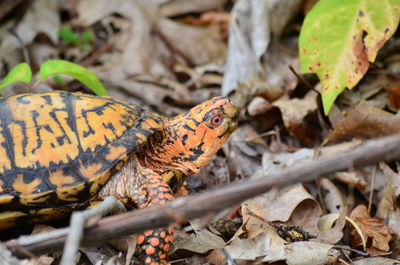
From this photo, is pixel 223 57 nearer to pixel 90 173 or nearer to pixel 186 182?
pixel 186 182

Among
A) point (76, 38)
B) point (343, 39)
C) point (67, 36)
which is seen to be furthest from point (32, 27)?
point (343, 39)

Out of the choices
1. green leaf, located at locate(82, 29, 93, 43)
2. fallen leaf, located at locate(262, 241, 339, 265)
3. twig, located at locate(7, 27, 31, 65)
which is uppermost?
twig, located at locate(7, 27, 31, 65)

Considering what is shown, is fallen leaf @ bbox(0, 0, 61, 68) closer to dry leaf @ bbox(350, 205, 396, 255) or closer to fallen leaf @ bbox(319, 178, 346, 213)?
fallen leaf @ bbox(319, 178, 346, 213)

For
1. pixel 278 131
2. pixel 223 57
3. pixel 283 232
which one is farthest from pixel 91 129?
pixel 223 57

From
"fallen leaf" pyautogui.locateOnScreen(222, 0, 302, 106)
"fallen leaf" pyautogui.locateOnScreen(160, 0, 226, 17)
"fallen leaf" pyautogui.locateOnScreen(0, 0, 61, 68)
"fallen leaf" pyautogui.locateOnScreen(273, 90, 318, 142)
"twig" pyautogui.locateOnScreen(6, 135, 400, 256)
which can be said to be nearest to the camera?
"twig" pyautogui.locateOnScreen(6, 135, 400, 256)

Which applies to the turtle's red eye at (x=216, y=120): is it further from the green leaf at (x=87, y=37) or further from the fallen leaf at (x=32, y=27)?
the green leaf at (x=87, y=37)

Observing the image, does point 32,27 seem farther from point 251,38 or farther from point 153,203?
point 153,203

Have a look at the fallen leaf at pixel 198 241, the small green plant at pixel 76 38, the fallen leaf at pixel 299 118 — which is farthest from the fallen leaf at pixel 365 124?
the small green plant at pixel 76 38

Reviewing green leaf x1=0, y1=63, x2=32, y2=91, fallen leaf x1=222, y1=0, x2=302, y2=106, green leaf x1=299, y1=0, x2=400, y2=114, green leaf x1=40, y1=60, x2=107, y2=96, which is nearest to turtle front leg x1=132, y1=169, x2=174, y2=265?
green leaf x1=40, y1=60, x2=107, y2=96
